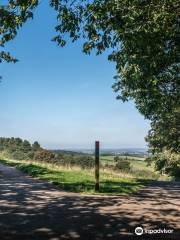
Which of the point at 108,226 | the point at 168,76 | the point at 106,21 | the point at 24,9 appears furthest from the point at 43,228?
the point at 168,76

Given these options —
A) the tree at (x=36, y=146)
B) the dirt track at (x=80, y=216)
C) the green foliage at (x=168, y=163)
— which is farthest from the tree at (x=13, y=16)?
the tree at (x=36, y=146)

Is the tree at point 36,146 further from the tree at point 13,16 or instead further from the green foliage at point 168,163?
the tree at point 13,16

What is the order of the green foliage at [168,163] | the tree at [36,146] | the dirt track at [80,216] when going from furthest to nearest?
the tree at [36,146] → the green foliage at [168,163] → the dirt track at [80,216]

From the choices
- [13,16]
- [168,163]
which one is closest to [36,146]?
[168,163]

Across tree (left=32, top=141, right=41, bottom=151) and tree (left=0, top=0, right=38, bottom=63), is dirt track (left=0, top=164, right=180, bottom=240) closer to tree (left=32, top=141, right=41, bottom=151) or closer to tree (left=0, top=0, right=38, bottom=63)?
tree (left=0, top=0, right=38, bottom=63)

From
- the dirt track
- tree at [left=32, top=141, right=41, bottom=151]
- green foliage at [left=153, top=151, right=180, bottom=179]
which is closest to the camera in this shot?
the dirt track

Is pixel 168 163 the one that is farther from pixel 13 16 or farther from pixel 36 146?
pixel 36 146

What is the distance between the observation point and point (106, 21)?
450 inches

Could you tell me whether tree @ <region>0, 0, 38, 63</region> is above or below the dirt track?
above

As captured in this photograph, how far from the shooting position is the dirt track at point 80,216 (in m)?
7.60

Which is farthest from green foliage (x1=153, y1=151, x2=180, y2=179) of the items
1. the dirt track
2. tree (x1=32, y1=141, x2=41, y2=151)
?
tree (x1=32, y1=141, x2=41, y2=151)

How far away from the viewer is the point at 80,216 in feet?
30.2

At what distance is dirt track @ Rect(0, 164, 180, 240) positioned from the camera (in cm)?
760

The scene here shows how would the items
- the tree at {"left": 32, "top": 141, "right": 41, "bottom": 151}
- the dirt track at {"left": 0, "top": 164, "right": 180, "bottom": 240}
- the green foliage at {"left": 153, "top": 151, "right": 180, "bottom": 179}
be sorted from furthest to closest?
the tree at {"left": 32, "top": 141, "right": 41, "bottom": 151} → the green foliage at {"left": 153, "top": 151, "right": 180, "bottom": 179} → the dirt track at {"left": 0, "top": 164, "right": 180, "bottom": 240}
